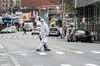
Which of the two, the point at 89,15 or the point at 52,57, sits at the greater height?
the point at 89,15

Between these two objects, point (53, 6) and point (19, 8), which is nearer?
point (53, 6)

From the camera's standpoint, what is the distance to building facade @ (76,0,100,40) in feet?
169

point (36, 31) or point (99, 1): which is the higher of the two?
point (99, 1)

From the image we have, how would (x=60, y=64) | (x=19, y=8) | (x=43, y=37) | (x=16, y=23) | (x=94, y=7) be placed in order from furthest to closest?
(x=19, y=8), (x=16, y=23), (x=94, y=7), (x=43, y=37), (x=60, y=64)

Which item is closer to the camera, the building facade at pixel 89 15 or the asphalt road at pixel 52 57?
the asphalt road at pixel 52 57

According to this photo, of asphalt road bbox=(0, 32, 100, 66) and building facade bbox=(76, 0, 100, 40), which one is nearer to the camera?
asphalt road bbox=(0, 32, 100, 66)

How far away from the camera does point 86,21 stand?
196ft

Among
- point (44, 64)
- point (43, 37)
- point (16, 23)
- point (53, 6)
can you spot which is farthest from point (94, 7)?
point (53, 6)

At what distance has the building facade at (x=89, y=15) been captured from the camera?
2030 inches

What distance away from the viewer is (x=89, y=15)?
57.7 metres

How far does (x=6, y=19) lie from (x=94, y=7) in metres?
88.1

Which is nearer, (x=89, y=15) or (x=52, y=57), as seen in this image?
(x=52, y=57)

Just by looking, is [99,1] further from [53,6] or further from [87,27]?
[53,6]

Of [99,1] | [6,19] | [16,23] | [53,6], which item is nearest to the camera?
[99,1]
